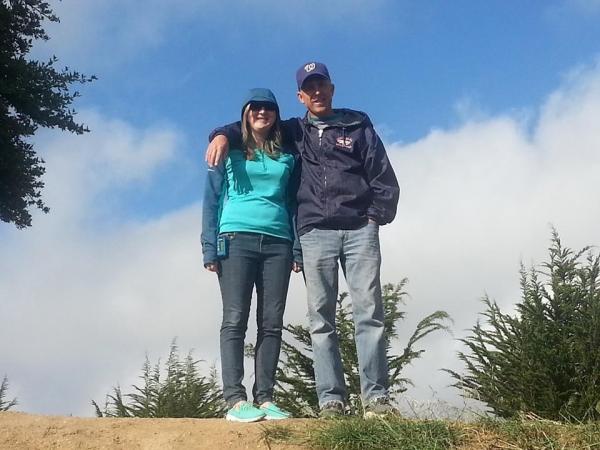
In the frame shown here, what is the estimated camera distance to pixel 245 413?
3695mm

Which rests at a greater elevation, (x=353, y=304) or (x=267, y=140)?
Result: (x=267, y=140)

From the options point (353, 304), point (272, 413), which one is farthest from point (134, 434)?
point (353, 304)

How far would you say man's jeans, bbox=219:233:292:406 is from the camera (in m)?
4.07

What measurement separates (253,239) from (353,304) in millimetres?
755

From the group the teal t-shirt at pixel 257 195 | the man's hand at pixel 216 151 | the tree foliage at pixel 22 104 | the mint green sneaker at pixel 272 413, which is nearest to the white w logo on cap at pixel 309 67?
the teal t-shirt at pixel 257 195

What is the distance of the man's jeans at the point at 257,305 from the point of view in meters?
4.07

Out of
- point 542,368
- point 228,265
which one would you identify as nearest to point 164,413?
point 542,368

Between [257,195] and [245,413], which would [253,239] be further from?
[245,413]

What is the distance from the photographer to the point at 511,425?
321 centimetres

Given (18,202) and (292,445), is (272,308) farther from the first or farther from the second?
(18,202)

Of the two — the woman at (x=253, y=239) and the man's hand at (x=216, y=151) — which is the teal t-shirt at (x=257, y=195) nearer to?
the woman at (x=253, y=239)

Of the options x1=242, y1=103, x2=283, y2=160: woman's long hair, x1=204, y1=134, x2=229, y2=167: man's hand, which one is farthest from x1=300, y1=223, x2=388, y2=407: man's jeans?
x1=204, y1=134, x2=229, y2=167: man's hand

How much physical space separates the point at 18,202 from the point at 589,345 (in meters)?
8.46

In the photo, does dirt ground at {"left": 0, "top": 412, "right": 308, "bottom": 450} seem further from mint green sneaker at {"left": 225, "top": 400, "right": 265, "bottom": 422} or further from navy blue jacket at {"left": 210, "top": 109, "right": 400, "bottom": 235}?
navy blue jacket at {"left": 210, "top": 109, "right": 400, "bottom": 235}
